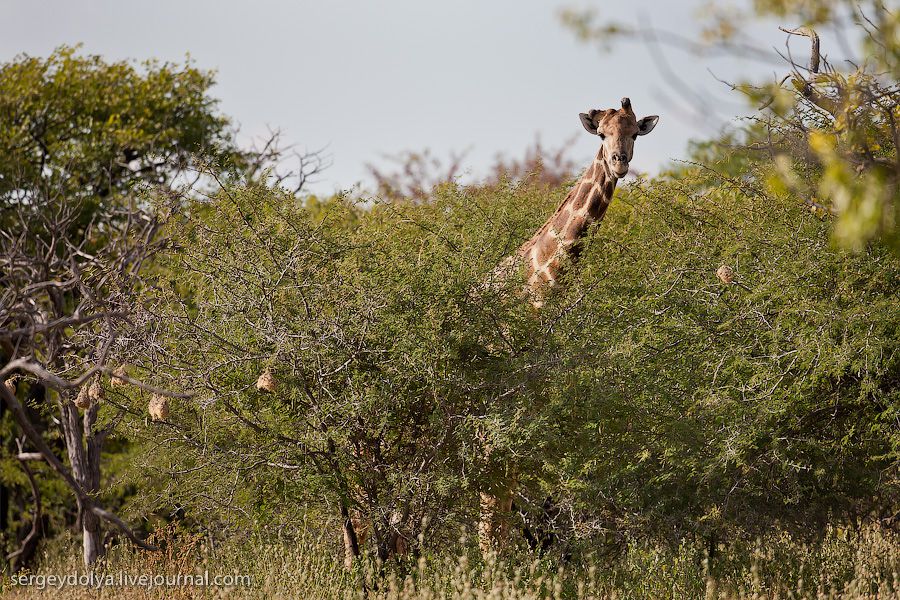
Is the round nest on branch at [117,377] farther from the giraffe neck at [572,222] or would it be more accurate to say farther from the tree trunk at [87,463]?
the giraffe neck at [572,222]

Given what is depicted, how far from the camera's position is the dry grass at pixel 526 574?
741 centimetres

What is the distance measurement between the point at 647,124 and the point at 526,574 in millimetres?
4529

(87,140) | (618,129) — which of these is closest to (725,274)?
(618,129)

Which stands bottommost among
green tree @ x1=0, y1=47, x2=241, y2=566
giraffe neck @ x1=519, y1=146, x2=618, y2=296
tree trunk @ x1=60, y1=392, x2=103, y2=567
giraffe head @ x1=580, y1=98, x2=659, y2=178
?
tree trunk @ x1=60, y1=392, x2=103, y2=567

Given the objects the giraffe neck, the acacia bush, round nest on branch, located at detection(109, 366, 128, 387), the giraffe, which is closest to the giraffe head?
the giraffe

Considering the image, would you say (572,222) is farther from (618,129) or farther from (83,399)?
(83,399)

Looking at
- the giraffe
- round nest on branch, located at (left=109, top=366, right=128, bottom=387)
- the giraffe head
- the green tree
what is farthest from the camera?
the green tree

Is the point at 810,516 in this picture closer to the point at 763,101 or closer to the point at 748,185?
the point at 748,185

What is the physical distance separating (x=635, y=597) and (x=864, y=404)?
278 centimetres

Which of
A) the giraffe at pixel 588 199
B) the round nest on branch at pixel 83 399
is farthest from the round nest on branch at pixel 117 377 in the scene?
the giraffe at pixel 588 199

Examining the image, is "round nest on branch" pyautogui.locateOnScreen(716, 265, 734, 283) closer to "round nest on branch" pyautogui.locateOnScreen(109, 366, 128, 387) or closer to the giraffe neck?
the giraffe neck

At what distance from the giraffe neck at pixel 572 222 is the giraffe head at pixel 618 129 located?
0.18 m

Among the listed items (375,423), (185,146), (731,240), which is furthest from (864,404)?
(185,146)

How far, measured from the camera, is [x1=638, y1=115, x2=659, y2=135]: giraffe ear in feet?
33.8
